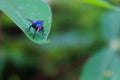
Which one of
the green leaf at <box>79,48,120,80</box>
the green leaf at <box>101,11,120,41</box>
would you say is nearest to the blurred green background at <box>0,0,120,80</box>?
the green leaf at <box>101,11,120,41</box>

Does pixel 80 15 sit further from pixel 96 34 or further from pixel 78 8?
pixel 96 34

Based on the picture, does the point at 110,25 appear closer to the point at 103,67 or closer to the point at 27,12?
the point at 103,67

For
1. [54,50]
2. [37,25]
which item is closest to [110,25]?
[54,50]

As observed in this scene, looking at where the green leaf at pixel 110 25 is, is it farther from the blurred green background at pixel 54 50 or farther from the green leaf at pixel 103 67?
the green leaf at pixel 103 67

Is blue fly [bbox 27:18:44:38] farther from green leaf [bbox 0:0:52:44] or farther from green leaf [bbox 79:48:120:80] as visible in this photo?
green leaf [bbox 79:48:120:80]

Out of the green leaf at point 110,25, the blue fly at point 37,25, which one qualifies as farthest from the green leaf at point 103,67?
the blue fly at point 37,25

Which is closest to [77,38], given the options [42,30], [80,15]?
[80,15]
